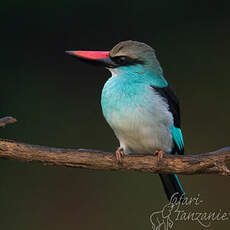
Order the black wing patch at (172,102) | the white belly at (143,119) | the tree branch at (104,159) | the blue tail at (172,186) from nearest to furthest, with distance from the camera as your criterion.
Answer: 1. the tree branch at (104,159)
2. the white belly at (143,119)
3. the black wing patch at (172,102)
4. the blue tail at (172,186)

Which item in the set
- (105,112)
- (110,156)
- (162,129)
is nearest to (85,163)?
(110,156)

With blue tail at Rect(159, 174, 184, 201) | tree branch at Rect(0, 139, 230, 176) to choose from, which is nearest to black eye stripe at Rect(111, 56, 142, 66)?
tree branch at Rect(0, 139, 230, 176)

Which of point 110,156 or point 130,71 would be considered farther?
point 130,71

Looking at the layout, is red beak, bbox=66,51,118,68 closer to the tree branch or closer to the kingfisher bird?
the kingfisher bird

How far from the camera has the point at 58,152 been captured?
1622 millimetres

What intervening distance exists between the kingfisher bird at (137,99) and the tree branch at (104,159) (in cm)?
6

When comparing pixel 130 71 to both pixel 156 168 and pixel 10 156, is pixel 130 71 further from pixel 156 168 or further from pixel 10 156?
pixel 10 156

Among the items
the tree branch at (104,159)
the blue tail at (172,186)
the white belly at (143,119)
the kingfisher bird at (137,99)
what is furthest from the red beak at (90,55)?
the blue tail at (172,186)

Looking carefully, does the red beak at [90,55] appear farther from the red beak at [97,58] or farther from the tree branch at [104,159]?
the tree branch at [104,159]

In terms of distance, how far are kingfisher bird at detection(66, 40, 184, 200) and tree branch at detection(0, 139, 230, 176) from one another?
0.20ft

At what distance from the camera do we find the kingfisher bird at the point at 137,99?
1740 millimetres

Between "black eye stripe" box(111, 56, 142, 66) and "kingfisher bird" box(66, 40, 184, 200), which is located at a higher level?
"black eye stripe" box(111, 56, 142, 66)

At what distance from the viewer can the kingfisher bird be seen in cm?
174

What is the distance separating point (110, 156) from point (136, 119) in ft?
0.68
